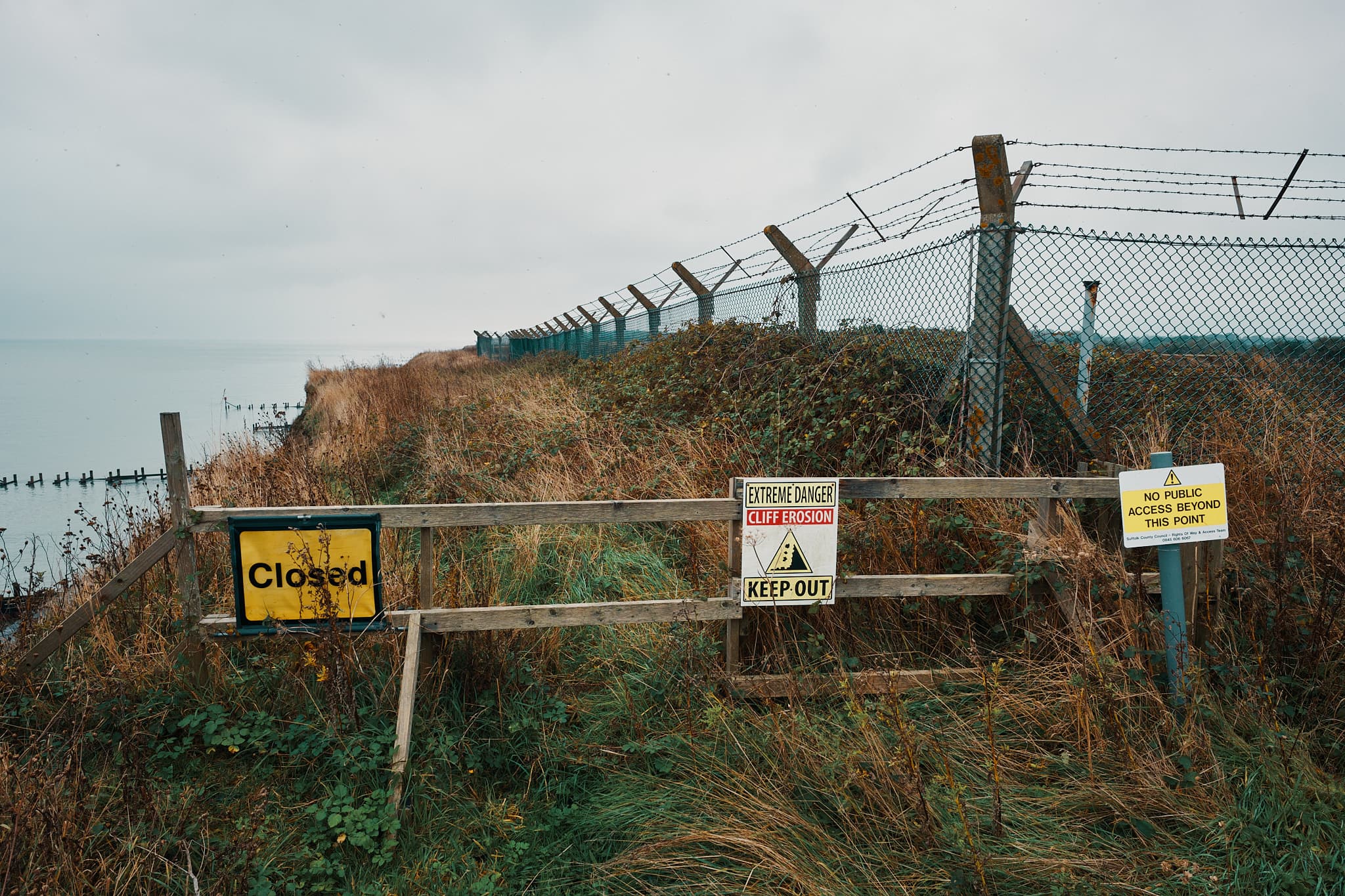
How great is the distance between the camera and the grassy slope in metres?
2.61

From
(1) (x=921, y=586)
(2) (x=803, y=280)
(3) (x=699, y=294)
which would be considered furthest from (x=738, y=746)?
(3) (x=699, y=294)

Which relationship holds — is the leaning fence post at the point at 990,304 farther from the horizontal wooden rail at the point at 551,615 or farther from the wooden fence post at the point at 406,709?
the wooden fence post at the point at 406,709

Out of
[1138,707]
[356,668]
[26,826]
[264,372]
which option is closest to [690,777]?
[356,668]

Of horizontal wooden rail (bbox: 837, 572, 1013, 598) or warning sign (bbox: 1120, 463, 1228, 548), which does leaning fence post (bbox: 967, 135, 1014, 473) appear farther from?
warning sign (bbox: 1120, 463, 1228, 548)

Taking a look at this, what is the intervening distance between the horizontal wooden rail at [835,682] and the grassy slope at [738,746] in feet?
0.26

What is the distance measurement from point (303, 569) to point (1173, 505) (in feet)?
12.8

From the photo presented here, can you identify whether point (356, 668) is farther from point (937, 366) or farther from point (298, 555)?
point (937, 366)

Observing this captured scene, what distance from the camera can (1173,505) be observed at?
3412mm

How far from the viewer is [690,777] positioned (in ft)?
10.5

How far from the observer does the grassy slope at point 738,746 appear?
2.61 meters

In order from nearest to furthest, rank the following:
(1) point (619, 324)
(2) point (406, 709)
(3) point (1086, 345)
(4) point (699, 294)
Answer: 1. (2) point (406, 709)
2. (3) point (1086, 345)
3. (4) point (699, 294)
4. (1) point (619, 324)

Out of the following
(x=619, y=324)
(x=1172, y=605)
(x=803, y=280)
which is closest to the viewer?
(x=1172, y=605)

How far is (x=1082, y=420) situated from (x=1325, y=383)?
2.64m

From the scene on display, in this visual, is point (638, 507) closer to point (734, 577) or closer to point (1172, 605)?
point (734, 577)
